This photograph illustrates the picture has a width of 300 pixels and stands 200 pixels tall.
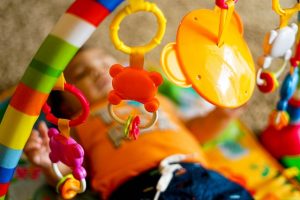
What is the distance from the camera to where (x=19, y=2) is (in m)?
0.82

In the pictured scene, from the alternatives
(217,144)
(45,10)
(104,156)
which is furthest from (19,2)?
(217,144)

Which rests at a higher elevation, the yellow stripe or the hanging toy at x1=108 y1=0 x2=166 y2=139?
the hanging toy at x1=108 y1=0 x2=166 y2=139

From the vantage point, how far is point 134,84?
390mm

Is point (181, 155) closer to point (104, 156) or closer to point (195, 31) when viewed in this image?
point (104, 156)

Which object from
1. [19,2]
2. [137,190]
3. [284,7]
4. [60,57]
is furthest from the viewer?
[19,2]

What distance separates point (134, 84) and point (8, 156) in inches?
4.6

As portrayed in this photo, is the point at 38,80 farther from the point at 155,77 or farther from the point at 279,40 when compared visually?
Result: the point at 279,40

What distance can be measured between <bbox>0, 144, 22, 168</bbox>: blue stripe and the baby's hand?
170 mm

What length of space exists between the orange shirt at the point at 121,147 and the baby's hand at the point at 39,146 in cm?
12

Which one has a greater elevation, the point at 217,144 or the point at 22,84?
the point at 22,84

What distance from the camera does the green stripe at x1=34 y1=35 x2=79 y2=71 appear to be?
34 centimetres

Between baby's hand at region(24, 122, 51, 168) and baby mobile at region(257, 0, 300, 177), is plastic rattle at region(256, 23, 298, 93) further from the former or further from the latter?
baby's hand at region(24, 122, 51, 168)

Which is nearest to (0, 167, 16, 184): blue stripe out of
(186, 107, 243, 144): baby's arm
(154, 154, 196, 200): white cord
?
(154, 154, 196, 200): white cord

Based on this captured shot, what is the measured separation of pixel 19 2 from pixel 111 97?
0.49 metres
